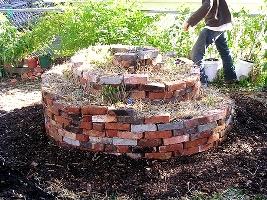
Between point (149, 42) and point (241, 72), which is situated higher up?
point (149, 42)

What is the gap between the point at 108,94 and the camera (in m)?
4.61

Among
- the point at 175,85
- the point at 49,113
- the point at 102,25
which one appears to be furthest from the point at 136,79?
the point at 102,25

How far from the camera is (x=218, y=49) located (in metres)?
6.91

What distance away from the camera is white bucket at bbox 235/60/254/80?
690 cm

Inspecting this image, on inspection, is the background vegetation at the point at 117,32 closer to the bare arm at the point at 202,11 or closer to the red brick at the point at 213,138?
the bare arm at the point at 202,11

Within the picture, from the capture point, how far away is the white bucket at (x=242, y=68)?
690 centimetres

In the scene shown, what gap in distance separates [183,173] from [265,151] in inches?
36.7

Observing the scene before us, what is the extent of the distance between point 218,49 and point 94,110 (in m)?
3.04

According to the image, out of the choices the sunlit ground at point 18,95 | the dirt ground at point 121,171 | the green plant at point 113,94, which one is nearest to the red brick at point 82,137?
the dirt ground at point 121,171

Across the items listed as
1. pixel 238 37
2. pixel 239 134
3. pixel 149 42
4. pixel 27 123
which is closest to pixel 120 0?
pixel 149 42

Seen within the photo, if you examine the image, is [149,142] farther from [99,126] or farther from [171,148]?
[99,126]

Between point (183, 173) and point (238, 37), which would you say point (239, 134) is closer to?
point (183, 173)

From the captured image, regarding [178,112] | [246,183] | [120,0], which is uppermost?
[120,0]

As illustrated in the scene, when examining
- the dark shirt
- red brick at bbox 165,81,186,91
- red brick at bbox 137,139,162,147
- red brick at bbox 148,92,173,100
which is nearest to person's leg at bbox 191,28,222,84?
the dark shirt
